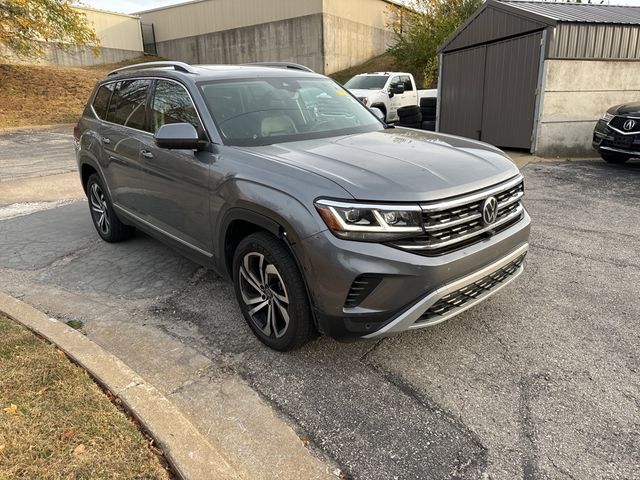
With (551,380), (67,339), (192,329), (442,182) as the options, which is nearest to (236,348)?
(192,329)

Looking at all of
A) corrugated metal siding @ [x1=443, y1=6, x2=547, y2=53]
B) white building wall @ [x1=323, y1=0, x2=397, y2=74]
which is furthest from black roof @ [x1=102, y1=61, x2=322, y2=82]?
white building wall @ [x1=323, y1=0, x2=397, y2=74]

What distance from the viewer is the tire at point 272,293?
2857 mm

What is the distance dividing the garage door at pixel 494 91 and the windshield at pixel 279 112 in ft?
24.5

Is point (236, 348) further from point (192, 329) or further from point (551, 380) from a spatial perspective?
point (551, 380)

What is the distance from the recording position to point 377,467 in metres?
2.31

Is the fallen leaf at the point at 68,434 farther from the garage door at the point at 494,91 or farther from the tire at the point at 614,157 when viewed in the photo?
the garage door at the point at 494,91

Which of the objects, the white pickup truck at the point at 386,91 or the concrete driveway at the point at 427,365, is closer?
the concrete driveway at the point at 427,365

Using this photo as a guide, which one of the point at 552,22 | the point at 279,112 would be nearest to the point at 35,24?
the point at 552,22

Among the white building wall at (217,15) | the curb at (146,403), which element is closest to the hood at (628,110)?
the curb at (146,403)

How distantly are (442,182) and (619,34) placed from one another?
10.0 metres

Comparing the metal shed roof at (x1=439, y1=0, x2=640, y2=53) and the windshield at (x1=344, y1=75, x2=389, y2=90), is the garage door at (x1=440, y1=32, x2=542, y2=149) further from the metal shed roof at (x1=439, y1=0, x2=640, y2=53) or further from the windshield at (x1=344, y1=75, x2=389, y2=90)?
the windshield at (x1=344, y1=75, x2=389, y2=90)

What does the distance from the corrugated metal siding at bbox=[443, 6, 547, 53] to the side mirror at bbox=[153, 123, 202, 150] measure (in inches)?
355

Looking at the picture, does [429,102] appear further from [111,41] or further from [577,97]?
[111,41]

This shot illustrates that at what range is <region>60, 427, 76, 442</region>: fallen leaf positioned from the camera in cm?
237
